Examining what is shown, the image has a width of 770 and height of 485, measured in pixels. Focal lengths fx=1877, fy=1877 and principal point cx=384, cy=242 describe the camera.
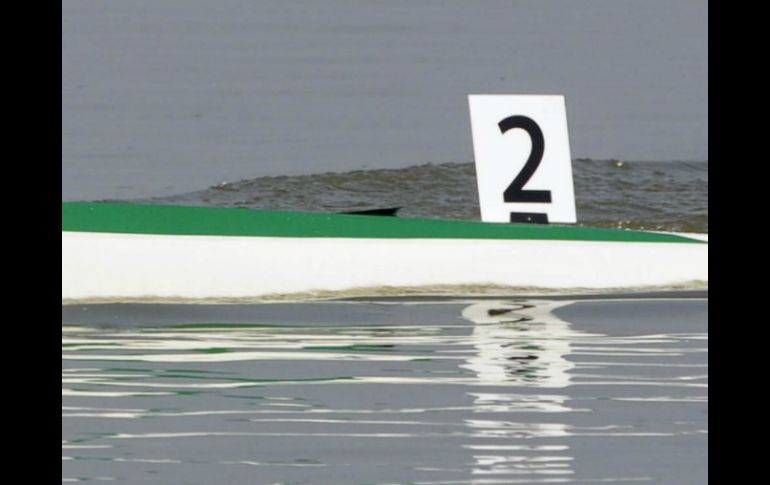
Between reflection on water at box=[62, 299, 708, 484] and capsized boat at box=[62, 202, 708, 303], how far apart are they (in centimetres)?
112

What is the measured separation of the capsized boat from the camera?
9.91m

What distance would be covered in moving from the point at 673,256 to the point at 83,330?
143 inches

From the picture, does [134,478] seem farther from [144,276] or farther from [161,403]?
[144,276]

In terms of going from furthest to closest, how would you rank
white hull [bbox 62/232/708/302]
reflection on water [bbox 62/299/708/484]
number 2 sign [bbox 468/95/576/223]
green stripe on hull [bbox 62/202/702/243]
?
number 2 sign [bbox 468/95/576/223]
green stripe on hull [bbox 62/202/702/243]
white hull [bbox 62/232/708/302]
reflection on water [bbox 62/299/708/484]

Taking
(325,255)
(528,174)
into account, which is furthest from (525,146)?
(325,255)

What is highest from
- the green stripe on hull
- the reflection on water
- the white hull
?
the green stripe on hull

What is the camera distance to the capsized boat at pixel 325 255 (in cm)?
991

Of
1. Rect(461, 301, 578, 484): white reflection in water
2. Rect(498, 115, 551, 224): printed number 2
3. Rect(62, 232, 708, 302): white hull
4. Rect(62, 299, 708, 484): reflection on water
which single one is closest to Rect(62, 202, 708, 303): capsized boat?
Rect(62, 232, 708, 302): white hull

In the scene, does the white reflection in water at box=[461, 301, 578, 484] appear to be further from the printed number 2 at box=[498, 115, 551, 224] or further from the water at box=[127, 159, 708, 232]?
the water at box=[127, 159, 708, 232]

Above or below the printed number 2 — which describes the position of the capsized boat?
below

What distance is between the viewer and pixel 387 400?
245 inches

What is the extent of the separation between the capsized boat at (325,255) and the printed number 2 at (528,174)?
0.18 m

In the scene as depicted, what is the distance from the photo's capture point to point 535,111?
34.5 feet
